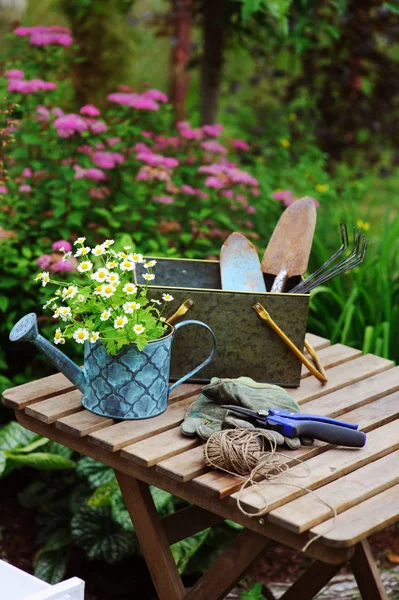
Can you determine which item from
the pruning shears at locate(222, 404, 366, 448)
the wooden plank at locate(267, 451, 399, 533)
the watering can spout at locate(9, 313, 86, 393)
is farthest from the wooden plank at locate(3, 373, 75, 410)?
the wooden plank at locate(267, 451, 399, 533)

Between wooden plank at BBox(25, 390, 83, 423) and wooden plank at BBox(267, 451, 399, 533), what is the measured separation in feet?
2.05

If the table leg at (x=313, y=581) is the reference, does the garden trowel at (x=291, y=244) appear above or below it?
above

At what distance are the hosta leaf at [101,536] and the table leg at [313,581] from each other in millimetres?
723

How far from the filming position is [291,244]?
2.47 metres

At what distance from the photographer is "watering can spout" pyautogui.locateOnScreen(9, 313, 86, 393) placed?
194cm

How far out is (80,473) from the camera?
287cm

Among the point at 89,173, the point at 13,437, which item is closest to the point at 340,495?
the point at 13,437

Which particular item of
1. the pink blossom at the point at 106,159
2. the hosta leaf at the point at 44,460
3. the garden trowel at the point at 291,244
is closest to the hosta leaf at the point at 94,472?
the hosta leaf at the point at 44,460

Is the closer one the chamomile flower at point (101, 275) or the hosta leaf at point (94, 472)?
the chamomile flower at point (101, 275)

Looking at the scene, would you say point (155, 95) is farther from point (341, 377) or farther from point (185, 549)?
point (185, 549)

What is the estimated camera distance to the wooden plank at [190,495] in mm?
1655

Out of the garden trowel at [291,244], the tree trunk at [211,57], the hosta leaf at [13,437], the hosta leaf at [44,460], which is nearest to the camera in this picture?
the garden trowel at [291,244]

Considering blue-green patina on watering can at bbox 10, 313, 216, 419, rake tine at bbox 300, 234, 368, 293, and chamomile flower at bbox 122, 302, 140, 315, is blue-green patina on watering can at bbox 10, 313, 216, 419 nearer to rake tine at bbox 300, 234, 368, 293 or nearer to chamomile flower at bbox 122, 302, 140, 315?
chamomile flower at bbox 122, 302, 140, 315

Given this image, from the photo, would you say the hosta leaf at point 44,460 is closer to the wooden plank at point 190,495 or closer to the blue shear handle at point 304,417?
the wooden plank at point 190,495
